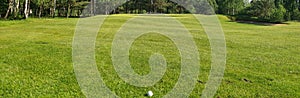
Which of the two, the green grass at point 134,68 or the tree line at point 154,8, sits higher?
the tree line at point 154,8

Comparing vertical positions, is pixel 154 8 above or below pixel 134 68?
above

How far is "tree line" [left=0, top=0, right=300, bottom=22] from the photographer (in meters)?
67.4

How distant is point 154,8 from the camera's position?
95.6 m

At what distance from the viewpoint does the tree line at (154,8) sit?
67.4 m

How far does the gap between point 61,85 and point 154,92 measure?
9.48ft

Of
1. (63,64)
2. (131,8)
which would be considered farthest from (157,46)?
(131,8)

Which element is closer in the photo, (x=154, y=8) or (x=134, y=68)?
(x=134, y=68)

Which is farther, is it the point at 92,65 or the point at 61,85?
the point at 92,65

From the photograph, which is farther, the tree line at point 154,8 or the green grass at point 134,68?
the tree line at point 154,8

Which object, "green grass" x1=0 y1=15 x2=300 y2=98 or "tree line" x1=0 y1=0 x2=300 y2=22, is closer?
"green grass" x1=0 y1=15 x2=300 y2=98

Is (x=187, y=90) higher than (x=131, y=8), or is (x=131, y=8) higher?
(x=131, y=8)

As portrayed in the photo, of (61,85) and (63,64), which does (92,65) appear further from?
(61,85)

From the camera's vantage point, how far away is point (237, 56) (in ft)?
55.8

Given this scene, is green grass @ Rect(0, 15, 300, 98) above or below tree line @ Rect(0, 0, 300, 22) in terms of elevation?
below
